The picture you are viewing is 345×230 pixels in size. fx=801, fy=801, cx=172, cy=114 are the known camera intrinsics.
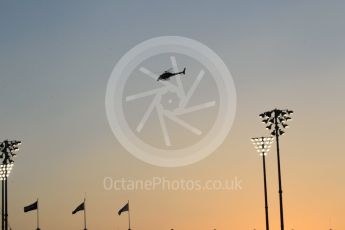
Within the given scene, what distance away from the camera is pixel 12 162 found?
3187 inches

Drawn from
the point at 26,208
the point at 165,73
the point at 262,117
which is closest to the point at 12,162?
the point at 26,208

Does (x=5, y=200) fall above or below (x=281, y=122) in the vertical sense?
below

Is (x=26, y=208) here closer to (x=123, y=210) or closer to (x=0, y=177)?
(x=0, y=177)

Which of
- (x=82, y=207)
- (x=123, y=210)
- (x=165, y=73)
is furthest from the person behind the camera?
(x=123, y=210)

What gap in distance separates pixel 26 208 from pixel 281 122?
37.1 meters

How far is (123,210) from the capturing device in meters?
113

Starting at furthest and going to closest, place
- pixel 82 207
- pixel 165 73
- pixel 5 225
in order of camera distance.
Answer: pixel 82 207 < pixel 165 73 < pixel 5 225

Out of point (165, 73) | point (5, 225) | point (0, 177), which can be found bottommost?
point (5, 225)

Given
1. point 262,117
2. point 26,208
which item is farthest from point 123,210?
point 262,117

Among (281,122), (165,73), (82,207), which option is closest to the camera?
(281,122)

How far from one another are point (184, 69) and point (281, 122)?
87.1ft

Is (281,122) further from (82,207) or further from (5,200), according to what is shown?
(82,207)

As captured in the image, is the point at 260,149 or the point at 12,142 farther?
the point at 12,142

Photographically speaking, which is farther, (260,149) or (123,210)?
(123,210)
